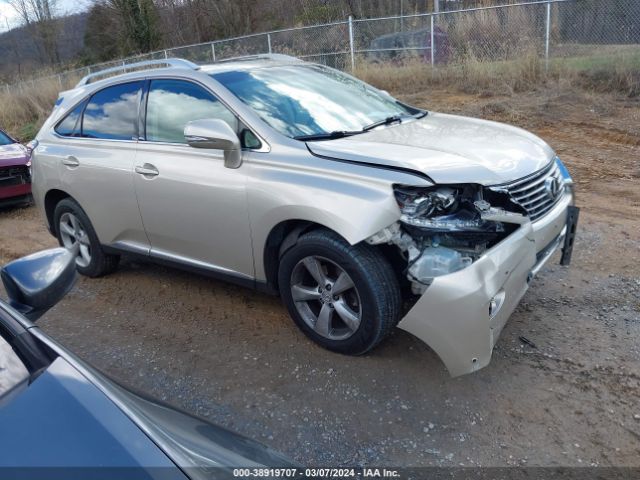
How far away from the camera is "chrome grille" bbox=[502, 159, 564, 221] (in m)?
3.36

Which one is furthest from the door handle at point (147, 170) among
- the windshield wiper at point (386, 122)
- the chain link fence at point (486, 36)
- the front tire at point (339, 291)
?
the chain link fence at point (486, 36)

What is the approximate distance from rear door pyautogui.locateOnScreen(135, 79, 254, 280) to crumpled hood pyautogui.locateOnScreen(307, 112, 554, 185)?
0.71 meters

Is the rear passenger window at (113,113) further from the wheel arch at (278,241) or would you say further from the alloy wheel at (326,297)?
the alloy wheel at (326,297)

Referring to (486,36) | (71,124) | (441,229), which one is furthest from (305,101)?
(486,36)

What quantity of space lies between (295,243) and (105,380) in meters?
1.96

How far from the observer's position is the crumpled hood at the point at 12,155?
841 centimetres

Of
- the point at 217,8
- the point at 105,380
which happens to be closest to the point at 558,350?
the point at 105,380

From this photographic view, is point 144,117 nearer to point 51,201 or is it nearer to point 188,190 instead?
point 188,190

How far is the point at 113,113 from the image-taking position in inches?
188

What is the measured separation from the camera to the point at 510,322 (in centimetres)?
389

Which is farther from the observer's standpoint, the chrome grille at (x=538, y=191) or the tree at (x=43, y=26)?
the tree at (x=43, y=26)

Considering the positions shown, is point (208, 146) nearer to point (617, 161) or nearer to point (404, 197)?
point (404, 197)

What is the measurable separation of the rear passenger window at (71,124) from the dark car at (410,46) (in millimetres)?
10086

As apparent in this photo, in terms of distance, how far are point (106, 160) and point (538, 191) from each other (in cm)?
331
